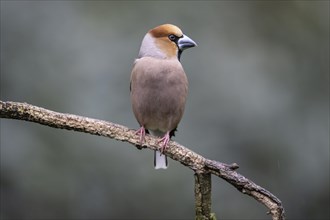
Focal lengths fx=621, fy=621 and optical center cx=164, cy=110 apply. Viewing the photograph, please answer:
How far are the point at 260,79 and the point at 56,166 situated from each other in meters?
1.83

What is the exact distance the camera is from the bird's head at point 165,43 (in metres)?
4.20

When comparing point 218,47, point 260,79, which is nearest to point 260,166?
point 260,79

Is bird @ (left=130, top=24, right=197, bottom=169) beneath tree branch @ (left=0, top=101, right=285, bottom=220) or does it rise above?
above

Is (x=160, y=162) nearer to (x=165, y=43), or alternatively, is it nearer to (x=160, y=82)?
(x=160, y=82)

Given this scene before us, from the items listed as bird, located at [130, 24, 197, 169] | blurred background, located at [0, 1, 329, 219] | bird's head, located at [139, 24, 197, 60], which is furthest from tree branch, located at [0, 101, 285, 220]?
blurred background, located at [0, 1, 329, 219]

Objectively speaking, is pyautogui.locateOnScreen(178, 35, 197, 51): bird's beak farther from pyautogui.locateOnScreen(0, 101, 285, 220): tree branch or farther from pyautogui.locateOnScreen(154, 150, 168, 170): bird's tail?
pyautogui.locateOnScreen(0, 101, 285, 220): tree branch

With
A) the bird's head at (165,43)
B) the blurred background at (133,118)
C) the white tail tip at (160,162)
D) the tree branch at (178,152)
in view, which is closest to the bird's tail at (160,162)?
the white tail tip at (160,162)

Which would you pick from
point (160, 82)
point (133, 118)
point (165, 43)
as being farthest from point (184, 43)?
point (133, 118)

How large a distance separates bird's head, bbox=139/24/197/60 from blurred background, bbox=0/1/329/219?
0.77 metres

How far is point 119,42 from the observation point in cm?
514

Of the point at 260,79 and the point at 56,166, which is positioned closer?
the point at 56,166

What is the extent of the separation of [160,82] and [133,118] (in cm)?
84

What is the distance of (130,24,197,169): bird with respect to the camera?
4.04m

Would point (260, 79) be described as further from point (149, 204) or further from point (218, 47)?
point (149, 204)
